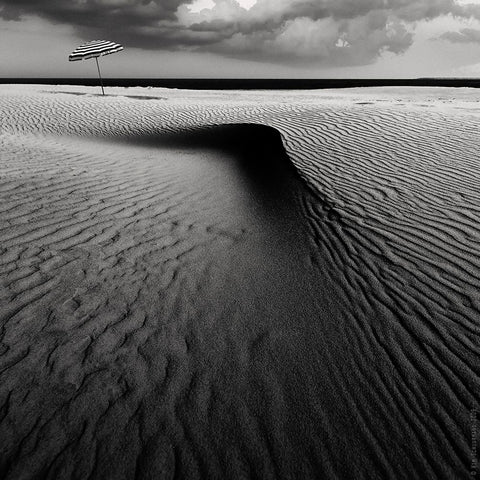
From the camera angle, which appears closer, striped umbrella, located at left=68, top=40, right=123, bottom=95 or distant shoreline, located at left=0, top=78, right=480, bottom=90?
striped umbrella, located at left=68, top=40, right=123, bottom=95

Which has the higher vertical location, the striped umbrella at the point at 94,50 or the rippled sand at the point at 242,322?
the striped umbrella at the point at 94,50

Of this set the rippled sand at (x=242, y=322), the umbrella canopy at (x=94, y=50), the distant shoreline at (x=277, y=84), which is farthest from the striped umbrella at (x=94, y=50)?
the distant shoreline at (x=277, y=84)

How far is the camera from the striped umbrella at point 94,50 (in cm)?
1824

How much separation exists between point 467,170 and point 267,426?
214 inches

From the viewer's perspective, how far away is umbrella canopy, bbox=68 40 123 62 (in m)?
18.2

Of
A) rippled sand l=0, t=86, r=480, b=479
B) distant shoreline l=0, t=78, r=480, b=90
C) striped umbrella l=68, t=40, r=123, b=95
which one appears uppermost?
striped umbrella l=68, t=40, r=123, b=95

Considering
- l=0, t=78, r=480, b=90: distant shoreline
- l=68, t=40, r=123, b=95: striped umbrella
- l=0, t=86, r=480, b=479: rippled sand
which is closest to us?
l=0, t=86, r=480, b=479: rippled sand

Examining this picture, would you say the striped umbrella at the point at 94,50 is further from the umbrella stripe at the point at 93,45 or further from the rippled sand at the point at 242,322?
the rippled sand at the point at 242,322

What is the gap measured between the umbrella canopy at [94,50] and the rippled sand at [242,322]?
15.0 meters

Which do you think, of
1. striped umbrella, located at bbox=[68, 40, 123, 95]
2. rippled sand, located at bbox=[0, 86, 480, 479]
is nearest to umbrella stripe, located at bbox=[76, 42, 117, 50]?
striped umbrella, located at bbox=[68, 40, 123, 95]

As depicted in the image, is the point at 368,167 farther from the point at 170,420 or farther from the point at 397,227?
the point at 170,420

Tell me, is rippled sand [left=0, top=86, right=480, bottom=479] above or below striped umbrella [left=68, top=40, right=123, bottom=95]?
below

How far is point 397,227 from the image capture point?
4.18 metres

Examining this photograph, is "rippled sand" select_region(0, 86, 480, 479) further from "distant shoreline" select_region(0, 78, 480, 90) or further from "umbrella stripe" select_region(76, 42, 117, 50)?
"distant shoreline" select_region(0, 78, 480, 90)
